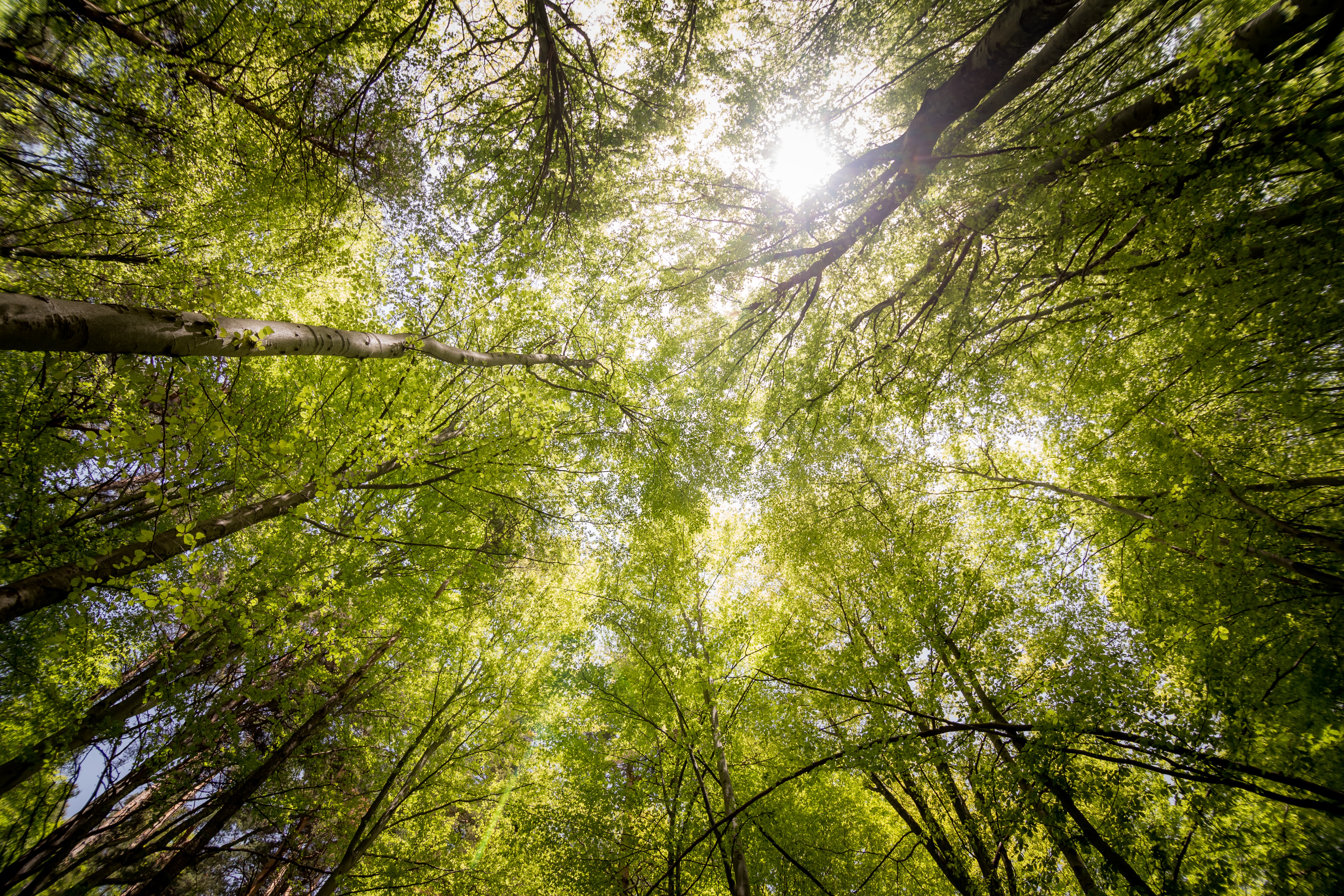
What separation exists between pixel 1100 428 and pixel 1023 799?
17.1ft

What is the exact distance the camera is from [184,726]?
508 cm

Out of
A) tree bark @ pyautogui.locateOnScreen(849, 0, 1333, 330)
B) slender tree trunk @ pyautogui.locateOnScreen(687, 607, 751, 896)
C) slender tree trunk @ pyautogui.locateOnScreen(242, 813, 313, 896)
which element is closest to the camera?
tree bark @ pyautogui.locateOnScreen(849, 0, 1333, 330)

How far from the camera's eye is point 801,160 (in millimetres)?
5812

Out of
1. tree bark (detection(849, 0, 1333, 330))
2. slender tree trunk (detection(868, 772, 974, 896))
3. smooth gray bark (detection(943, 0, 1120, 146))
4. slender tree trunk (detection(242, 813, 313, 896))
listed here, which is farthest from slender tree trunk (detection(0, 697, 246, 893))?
smooth gray bark (detection(943, 0, 1120, 146))

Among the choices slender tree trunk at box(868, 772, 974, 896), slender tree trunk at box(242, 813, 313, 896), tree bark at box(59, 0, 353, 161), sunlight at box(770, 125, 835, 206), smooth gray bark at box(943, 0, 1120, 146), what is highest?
sunlight at box(770, 125, 835, 206)

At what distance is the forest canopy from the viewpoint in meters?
3.38

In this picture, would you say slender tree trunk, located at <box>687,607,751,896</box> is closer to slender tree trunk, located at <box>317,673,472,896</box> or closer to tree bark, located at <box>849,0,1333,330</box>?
slender tree trunk, located at <box>317,673,472,896</box>

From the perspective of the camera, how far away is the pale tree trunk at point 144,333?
6.45 ft

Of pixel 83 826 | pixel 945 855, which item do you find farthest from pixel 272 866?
pixel 945 855

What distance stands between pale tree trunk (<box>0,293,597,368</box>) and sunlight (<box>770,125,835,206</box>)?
582 centimetres

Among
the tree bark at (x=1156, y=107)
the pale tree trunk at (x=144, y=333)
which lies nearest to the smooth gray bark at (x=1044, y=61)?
the tree bark at (x=1156, y=107)

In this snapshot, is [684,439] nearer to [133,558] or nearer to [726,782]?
[726,782]

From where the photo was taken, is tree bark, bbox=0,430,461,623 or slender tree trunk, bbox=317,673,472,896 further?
slender tree trunk, bbox=317,673,472,896

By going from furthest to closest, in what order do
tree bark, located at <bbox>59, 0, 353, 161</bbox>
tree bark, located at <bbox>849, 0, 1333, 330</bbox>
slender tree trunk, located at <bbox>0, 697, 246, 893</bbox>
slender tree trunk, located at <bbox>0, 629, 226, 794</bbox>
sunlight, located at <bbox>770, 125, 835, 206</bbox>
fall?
sunlight, located at <bbox>770, 125, 835, 206</bbox> < slender tree trunk, located at <bbox>0, 697, 246, 893</bbox> < slender tree trunk, located at <bbox>0, 629, 226, 794</bbox> < tree bark, located at <bbox>59, 0, 353, 161</bbox> < tree bark, located at <bbox>849, 0, 1333, 330</bbox>
